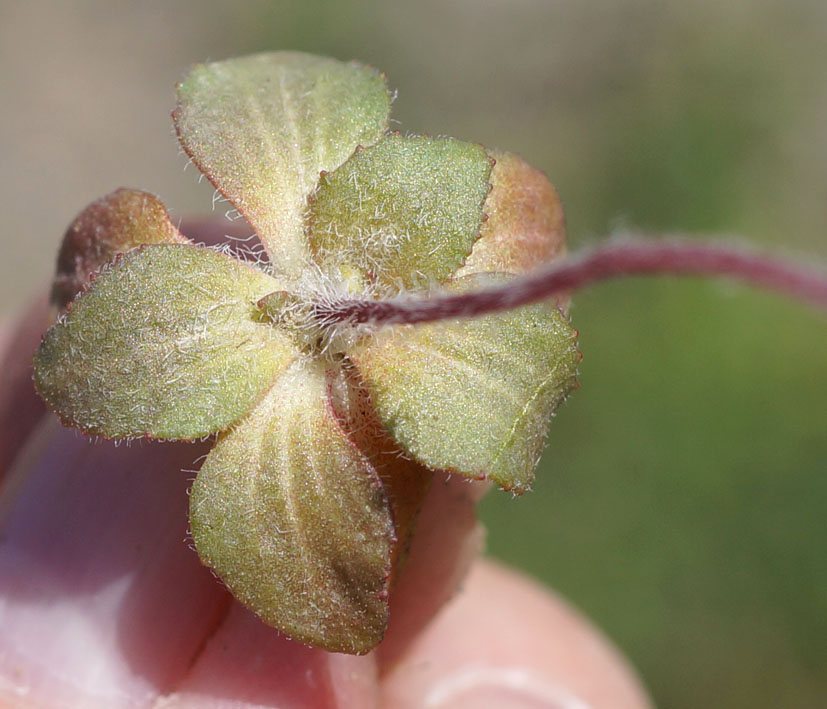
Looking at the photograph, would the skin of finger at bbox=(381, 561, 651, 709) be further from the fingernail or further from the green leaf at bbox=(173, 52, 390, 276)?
the green leaf at bbox=(173, 52, 390, 276)

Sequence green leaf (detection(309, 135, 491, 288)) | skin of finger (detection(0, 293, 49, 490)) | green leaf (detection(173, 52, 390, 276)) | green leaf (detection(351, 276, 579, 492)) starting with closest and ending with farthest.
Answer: green leaf (detection(351, 276, 579, 492))
green leaf (detection(309, 135, 491, 288))
green leaf (detection(173, 52, 390, 276))
skin of finger (detection(0, 293, 49, 490))

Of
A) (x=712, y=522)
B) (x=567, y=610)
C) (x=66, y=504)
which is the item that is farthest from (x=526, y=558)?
(x=66, y=504)

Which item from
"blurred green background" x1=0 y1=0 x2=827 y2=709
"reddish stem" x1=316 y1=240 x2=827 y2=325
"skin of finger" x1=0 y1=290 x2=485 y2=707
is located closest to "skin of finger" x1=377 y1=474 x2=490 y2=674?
"skin of finger" x1=0 y1=290 x2=485 y2=707

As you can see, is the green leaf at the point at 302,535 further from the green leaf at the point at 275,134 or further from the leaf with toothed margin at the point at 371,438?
the green leaf at the point at 275,134

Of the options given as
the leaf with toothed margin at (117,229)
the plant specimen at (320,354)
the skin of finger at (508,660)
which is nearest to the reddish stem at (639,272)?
the plant specimen at (320,354)

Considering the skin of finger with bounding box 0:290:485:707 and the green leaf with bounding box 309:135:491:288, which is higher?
the green leaf with bounding box 309:135:491:288

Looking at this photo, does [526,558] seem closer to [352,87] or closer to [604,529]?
[604,529]
